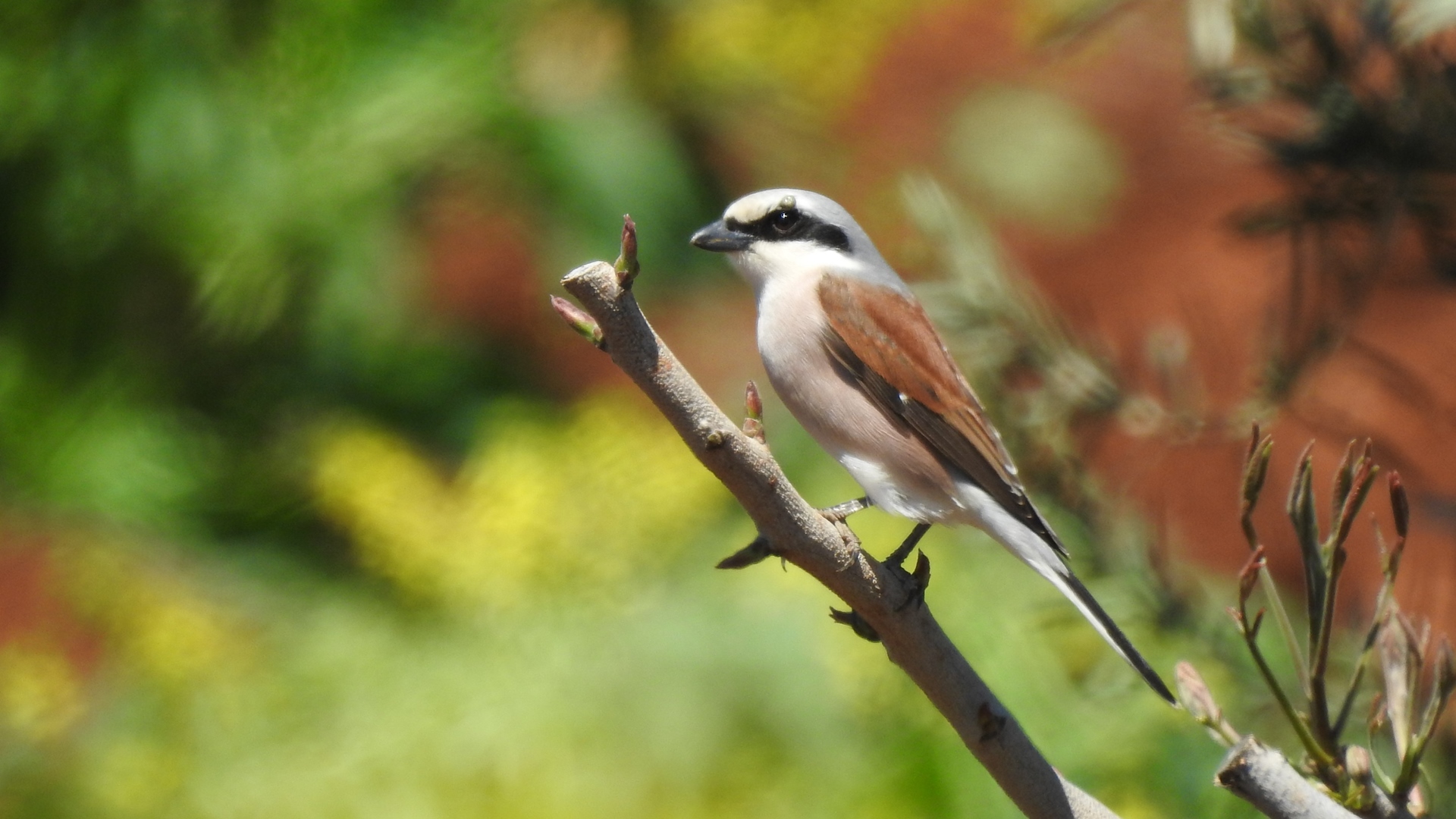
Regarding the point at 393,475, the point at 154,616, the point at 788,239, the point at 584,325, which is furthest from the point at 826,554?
the point at 154,616

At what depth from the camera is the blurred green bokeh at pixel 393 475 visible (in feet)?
6.17

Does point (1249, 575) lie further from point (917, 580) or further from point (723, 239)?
point (723, 239)

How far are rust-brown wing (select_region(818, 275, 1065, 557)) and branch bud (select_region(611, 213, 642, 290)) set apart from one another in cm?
69

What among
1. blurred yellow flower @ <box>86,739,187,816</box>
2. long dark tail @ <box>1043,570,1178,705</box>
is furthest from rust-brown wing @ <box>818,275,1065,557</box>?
blurred yellow flower @ <box>86,739,187,816</box>

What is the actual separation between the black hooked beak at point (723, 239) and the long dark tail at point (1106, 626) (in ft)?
1.88

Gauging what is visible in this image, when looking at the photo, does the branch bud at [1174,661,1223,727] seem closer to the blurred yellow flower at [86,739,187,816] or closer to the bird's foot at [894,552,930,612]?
the bird's foot at [894,552,930,612]

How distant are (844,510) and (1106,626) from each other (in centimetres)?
27

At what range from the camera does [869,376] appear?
1.41m

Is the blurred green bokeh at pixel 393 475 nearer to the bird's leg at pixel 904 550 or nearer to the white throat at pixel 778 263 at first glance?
the bird's leg at pixel 904 550

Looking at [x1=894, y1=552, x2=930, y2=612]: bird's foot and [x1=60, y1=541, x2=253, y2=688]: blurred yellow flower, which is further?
[x1=60, y1=541, x2=253, y2=688]: blurred yellow flower

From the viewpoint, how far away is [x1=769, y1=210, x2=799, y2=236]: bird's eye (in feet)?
4.88

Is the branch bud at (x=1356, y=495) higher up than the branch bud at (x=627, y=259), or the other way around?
the branch bud at (x=627, y=259)

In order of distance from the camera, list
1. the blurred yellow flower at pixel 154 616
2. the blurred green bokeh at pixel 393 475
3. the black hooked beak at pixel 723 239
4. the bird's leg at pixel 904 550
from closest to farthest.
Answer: the bird's leg at pixel 904 550, the black hooked beak at pixel 723 239, the blurred green bokeh at pixel 393 475, the blurred yellow flower at pixel 154 616

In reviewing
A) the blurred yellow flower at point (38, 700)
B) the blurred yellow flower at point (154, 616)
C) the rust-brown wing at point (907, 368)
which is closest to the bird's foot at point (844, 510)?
the rust-brown wing at point (907, 368)
